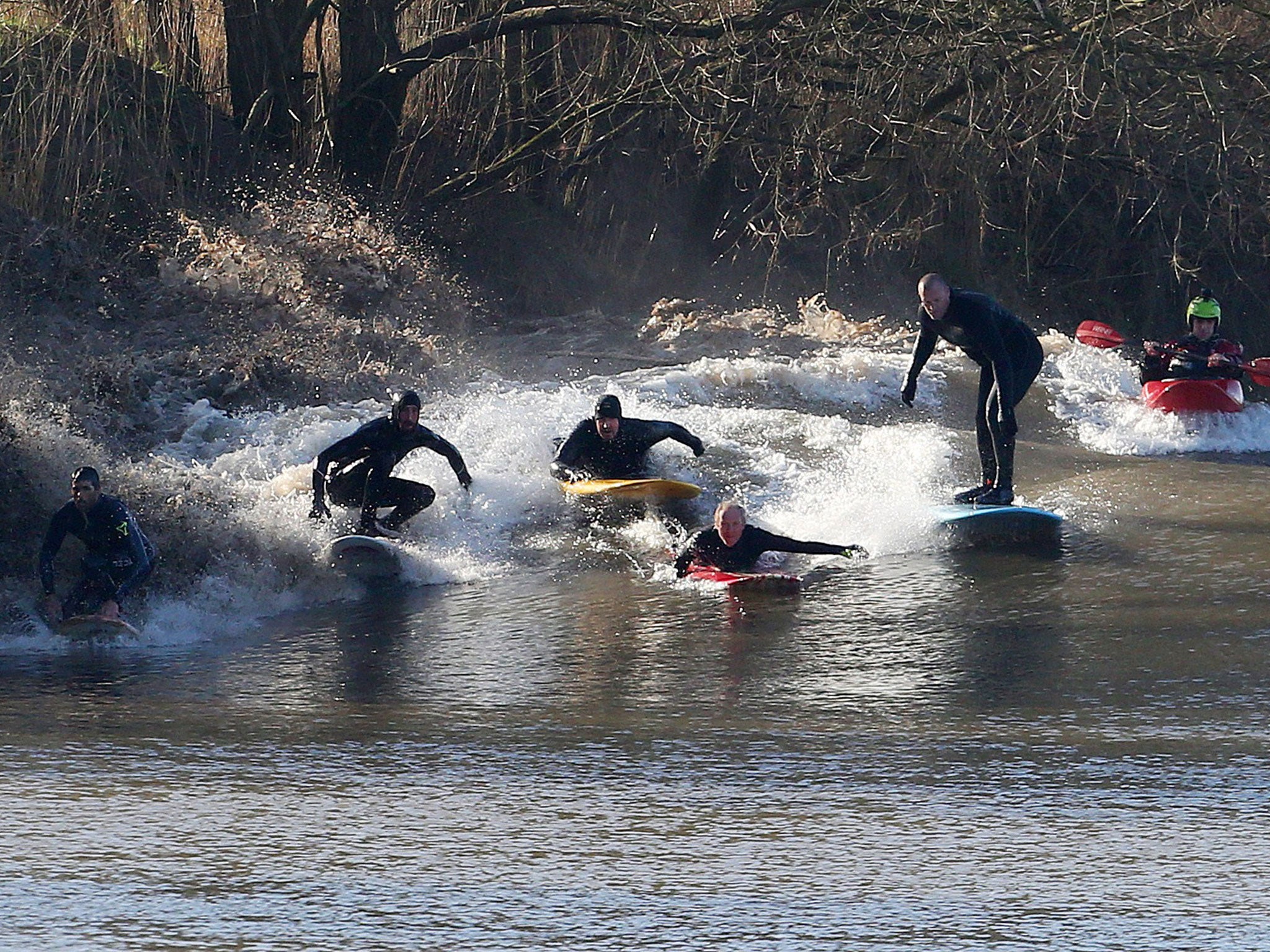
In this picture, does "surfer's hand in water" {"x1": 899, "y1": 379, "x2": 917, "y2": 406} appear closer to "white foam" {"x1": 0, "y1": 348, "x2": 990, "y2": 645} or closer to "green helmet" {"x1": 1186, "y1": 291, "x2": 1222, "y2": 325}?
"white foam" {"x1": 0, "y1": 348, "x2": 990, "y2": 645}

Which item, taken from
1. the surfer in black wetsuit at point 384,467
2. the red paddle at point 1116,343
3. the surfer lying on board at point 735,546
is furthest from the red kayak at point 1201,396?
the surfer in black wetsuit at point 384,467

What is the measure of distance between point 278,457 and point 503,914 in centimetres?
961

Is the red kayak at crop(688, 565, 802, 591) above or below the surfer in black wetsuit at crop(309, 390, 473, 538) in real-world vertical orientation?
below

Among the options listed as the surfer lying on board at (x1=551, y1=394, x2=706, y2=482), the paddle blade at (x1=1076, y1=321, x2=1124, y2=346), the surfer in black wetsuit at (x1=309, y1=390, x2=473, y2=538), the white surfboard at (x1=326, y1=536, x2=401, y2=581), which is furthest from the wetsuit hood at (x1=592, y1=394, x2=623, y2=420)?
the paddle blade at (x1=1076, y1=321, x2=1124, y2=346)

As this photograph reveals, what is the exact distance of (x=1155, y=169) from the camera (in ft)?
69.3

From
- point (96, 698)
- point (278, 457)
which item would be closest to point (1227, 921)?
point (96, 698)

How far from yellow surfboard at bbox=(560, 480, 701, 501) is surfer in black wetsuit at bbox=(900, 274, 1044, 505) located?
1.79m

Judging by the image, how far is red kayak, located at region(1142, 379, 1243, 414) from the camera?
1452 cm

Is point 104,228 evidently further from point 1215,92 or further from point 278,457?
point 1215,92

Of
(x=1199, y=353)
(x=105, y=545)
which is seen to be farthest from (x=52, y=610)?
(x=1199, y=353)

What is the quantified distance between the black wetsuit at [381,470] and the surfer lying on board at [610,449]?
0.81 meters

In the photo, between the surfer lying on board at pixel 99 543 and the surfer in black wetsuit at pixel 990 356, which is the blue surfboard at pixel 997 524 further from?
the surfer lying on board at pixel 99 543

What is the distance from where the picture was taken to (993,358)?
33.4 ft

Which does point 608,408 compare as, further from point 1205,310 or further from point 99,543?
point 1205,310
